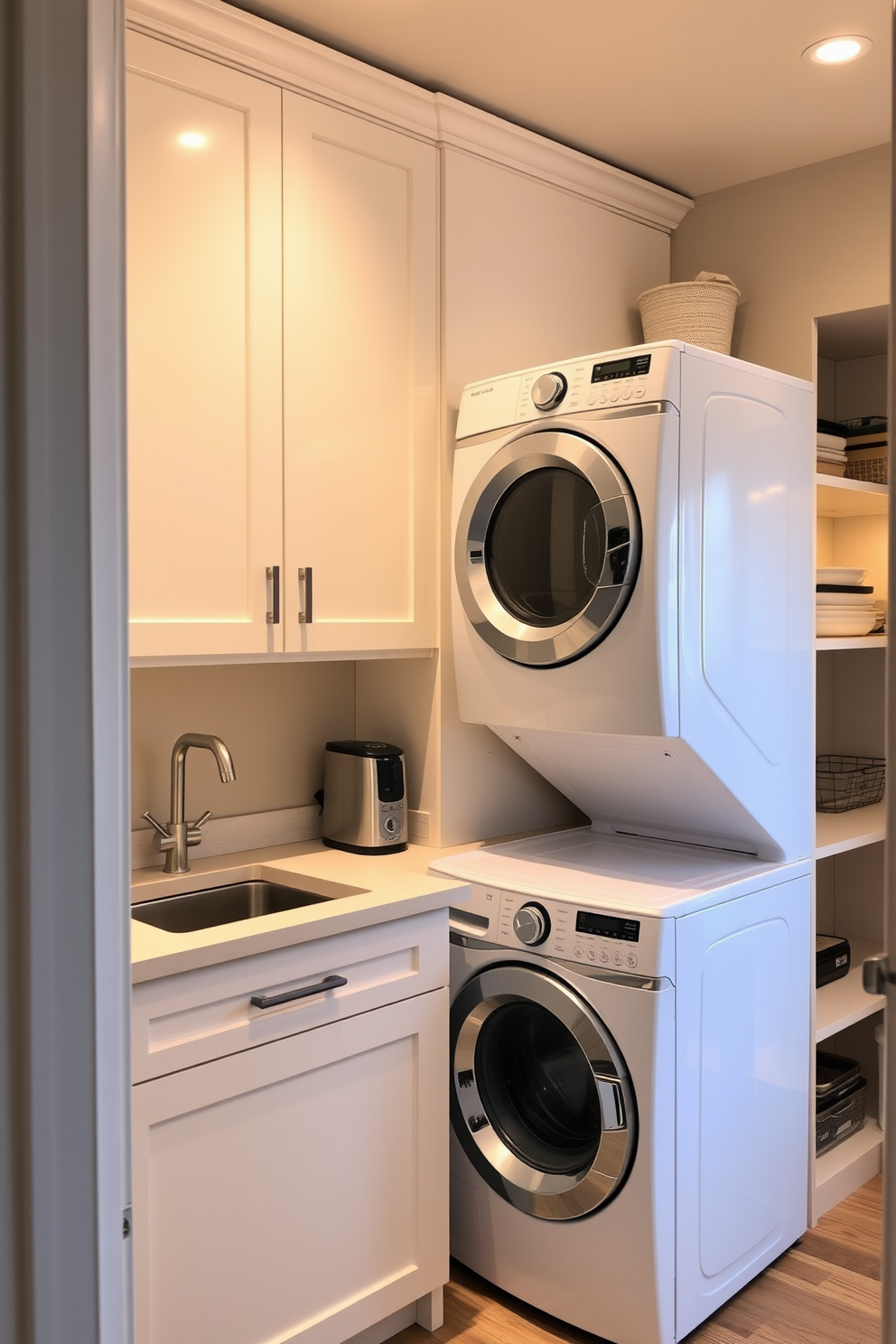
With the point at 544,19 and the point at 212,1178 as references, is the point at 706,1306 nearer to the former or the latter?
the point at 212,1178

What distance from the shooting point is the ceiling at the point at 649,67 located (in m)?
2.13

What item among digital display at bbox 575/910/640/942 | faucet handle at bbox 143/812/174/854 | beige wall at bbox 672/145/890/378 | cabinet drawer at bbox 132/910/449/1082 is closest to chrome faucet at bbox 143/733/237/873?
faucet handle at bbox 143/812/174/854

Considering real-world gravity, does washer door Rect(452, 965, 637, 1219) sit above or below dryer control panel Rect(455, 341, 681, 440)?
below

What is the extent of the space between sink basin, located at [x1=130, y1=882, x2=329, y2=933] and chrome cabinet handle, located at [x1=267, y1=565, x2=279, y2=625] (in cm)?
57

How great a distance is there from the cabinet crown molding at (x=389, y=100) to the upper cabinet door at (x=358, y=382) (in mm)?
44

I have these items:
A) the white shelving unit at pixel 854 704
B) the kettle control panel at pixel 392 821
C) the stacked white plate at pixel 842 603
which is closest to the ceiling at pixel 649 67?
the white shelving unit at pixel 854 704

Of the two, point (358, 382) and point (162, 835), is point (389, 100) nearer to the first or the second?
point (358, 382)

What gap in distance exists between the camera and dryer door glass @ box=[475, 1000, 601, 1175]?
2.25 metres

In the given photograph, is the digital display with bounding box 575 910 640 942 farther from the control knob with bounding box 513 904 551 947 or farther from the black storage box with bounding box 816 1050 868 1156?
the black storage box with bounding box 816 1050 868 1156

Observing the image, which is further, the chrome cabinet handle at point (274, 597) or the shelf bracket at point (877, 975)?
the chrome cabinet handle at point (274, 597)

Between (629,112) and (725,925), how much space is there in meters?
1.85

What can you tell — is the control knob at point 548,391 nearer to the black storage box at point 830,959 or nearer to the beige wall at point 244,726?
the beige wall at point 244,726

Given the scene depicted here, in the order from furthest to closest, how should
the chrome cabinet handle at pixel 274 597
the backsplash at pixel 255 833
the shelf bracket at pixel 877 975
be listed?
1. the backsplash at pixel 255 833
2. the chrome cabinet handle at pixel 274 597
3. the shelf bracket at pixel 877 975

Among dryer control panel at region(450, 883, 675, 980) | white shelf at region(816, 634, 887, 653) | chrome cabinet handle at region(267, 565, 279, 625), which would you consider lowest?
dryer control panel at region(450, 883, 675, 980)
